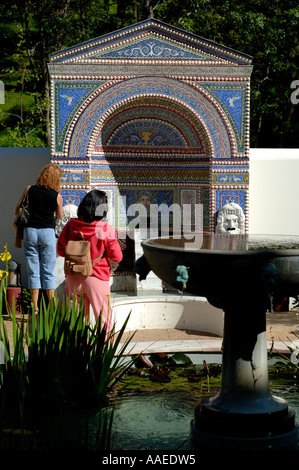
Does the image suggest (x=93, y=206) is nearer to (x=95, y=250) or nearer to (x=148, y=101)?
(x=95, y=250)

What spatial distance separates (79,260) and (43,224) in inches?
83.7

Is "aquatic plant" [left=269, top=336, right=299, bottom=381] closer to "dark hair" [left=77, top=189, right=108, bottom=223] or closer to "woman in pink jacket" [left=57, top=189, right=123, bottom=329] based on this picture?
"woman in pink jacket" [left=57, top=189, right=123, bottom=329]

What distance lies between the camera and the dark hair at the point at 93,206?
521cm

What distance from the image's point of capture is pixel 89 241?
534 centimetres

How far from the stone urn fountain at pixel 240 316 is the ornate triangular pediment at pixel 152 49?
19.7 ft

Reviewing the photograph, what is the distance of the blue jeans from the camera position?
7.27 m

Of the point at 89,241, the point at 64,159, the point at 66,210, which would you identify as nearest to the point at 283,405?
the point at 89,241

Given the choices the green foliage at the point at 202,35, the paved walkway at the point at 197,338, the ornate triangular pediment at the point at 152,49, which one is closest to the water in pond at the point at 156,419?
the paved walkway at the point at 197,338

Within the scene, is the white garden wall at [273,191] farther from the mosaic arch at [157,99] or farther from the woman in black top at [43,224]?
the woman in black top at [43,224]

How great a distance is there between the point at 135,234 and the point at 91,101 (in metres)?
1.97

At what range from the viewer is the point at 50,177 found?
711cm

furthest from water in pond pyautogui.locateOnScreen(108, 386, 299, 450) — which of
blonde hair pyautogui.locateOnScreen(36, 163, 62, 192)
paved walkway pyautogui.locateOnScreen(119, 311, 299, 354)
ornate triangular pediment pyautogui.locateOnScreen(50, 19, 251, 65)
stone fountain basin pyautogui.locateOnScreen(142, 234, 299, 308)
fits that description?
ornate triangular pediment pyautogui.locateOnScreen(50, 19, 251, 65)

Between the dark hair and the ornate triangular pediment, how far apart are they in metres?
4.90

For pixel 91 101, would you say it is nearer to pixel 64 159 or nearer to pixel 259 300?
pixel 64 159
